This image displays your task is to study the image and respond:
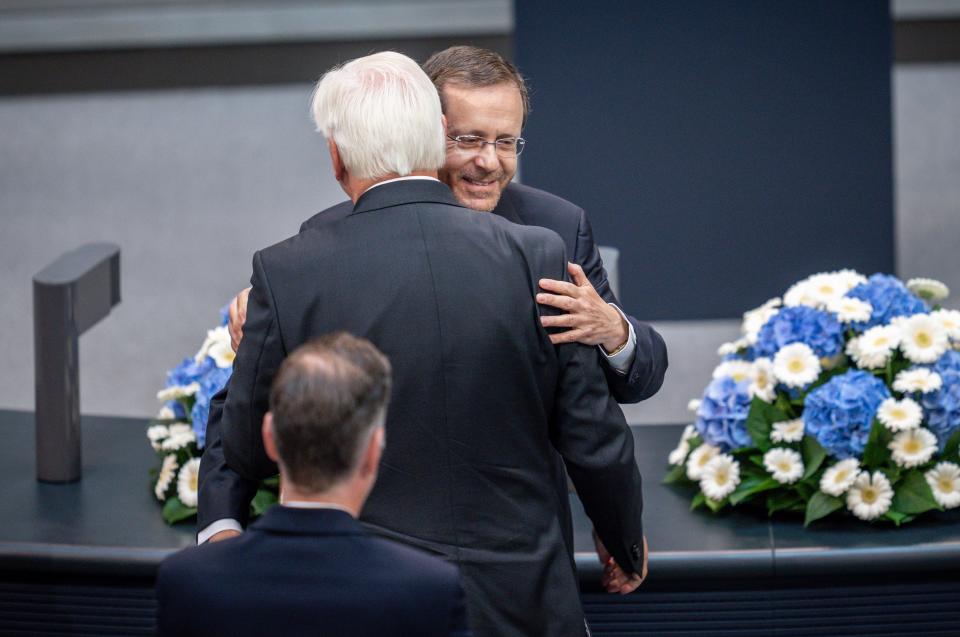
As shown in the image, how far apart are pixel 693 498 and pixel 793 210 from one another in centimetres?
163

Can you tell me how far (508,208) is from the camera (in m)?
2.13

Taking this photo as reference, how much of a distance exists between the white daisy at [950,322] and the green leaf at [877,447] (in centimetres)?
25

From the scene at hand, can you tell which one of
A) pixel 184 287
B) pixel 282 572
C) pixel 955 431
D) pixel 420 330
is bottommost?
pixel 184 287

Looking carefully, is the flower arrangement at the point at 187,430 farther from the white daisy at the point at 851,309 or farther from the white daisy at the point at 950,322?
the white daisy at the point at 950,322

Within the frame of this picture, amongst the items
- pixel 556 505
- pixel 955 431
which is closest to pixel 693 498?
pixel 955 431

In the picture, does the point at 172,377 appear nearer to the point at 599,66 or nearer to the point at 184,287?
the point at 599,66

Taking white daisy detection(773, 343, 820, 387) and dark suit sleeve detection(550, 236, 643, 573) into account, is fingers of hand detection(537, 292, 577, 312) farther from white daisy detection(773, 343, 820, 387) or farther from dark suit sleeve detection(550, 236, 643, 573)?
white daisy detection(773, 343, 820, 387)

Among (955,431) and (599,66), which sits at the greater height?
(599,66)

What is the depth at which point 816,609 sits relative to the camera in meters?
2.41

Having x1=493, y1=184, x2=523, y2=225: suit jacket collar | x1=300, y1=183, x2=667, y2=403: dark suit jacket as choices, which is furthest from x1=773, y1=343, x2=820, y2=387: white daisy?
x1=493, y1=184, x2=523, y2=225: suit jacket collar

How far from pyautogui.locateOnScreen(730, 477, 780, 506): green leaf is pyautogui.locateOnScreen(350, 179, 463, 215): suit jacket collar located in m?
1.09

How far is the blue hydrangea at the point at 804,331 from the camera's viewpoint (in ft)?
8.33

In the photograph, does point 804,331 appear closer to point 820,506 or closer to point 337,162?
point 820,506

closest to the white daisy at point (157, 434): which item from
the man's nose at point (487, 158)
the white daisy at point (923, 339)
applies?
the man's nose at point (487, 158)
